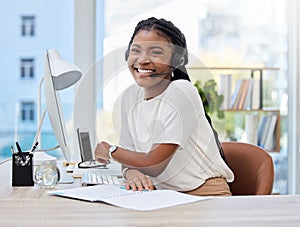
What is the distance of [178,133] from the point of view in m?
1.64

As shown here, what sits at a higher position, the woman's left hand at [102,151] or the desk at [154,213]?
the woman's left hand at [102,151]

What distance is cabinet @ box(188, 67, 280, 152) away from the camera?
3.72 meters

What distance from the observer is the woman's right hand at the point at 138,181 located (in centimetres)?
152

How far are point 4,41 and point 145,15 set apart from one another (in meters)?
0.97

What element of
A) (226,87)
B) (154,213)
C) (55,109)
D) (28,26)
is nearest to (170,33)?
(55,109)

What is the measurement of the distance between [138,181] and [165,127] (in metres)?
0.20

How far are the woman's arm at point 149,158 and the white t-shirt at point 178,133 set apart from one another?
0.07 ft

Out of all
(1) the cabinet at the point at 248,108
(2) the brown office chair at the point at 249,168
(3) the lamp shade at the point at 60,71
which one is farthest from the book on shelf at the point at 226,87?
(2) the brown office chair at the point at 249,168

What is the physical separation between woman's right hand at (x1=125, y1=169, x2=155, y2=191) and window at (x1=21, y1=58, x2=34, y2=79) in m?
2.17

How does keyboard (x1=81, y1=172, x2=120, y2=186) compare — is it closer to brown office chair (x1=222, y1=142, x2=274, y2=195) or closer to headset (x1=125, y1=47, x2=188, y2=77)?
headset (x1=125, y1=47, x2=188, y2=77)

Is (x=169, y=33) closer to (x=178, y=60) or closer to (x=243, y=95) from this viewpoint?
(x=178, y=60)

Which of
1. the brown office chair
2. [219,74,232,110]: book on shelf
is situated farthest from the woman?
[219,74,232,110]: book on shelf

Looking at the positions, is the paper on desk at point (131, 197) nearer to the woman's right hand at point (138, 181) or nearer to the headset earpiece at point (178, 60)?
the woman's right hand at point (138, 181)

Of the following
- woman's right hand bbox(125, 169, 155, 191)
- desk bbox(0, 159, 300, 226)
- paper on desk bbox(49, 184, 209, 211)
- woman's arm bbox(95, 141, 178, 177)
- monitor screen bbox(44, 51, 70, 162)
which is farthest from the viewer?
monitor screen bbox(44, 51, 70, 162)
